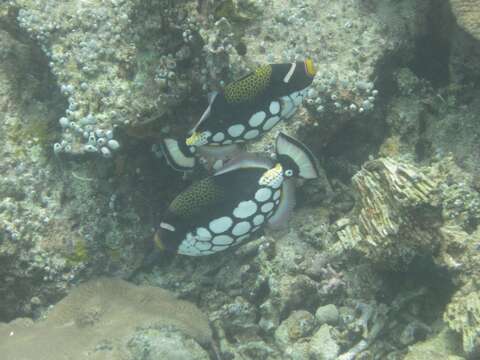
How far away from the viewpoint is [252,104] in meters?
3.22

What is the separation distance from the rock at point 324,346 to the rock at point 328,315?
96 mm

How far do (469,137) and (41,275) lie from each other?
13.2 feet

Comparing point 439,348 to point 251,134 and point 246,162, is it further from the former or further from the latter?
point 251,134

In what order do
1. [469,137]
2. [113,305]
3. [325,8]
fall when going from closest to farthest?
[113,305]
[469,137]
[325,8]

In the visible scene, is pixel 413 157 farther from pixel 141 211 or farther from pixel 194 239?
pixel 141 211

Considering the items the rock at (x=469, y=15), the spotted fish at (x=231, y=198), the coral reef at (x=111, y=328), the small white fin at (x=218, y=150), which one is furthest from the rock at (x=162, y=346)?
the rock at (x=469, y=15)

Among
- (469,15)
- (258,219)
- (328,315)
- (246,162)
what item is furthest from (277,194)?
(469,15)

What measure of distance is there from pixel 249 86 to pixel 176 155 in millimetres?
823

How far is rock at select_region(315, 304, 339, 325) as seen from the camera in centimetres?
374

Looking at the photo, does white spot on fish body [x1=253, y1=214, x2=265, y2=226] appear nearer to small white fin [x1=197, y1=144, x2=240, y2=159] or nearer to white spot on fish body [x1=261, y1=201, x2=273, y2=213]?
white spot on fish body [x1=261, y1=201, x2=273, y2=213]

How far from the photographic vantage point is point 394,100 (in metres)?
4.54

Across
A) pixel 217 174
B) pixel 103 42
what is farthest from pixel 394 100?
pixel 103 42

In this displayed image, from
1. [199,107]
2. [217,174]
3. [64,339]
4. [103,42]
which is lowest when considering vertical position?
[64,339]

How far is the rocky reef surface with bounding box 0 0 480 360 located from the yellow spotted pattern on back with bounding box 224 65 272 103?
556 millimetres
